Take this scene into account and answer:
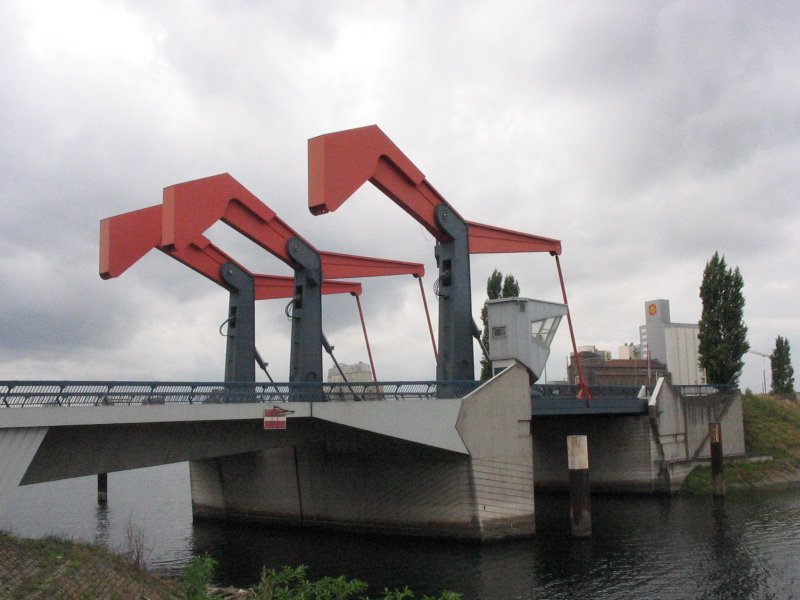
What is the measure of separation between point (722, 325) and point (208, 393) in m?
37.3

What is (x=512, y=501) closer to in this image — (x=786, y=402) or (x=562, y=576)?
(x=562, y=576)

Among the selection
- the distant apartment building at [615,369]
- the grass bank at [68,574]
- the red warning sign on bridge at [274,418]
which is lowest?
the grass bank at [68,574]

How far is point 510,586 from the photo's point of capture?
2028 cm

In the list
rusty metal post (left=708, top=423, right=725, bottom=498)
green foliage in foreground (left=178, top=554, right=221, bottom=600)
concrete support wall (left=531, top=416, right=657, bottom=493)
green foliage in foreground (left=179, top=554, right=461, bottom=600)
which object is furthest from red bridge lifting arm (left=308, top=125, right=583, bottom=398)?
rusty metal post (left=708, top=423, right=725, bottom=498)

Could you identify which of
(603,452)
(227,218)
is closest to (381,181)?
(227,218)

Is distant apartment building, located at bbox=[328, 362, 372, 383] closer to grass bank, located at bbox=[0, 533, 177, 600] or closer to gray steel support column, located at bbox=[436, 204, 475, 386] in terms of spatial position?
gray steel support column, located at bbox=[436, 204, 475, 386]

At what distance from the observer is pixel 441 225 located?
28203mm

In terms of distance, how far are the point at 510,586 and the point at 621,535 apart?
28.6 ft

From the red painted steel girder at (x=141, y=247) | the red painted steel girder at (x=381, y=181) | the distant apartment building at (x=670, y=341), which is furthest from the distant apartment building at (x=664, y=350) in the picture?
the red painted steel girder at (x=141, y=247)

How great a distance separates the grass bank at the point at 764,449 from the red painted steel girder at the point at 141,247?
24.3 meters

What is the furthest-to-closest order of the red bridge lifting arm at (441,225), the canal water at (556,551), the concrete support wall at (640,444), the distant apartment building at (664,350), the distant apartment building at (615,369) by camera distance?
1. the distant apartment building at (664,350)
2. the distant apartment building at (615,369)
3. the concrete support wall at (640,444)
4. the red bridge lifting arm at (441,225)
5. the canal water at (556,551)

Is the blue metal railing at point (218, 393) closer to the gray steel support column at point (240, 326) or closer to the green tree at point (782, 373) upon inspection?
the gray steel support column at point (240, 326)

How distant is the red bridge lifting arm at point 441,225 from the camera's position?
2430 centimetres

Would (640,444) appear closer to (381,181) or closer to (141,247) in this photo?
(381,181)
